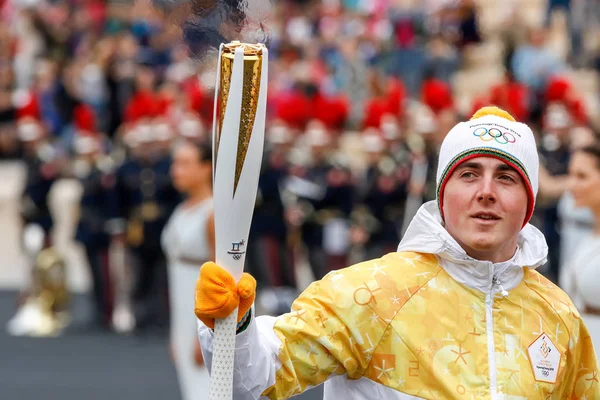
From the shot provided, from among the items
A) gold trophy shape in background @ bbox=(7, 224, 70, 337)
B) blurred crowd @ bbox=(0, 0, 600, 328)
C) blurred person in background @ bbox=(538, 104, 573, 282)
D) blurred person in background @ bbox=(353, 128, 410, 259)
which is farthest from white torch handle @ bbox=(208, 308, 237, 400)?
blurred person in background @ bbox=(353, 128, 410, 259)

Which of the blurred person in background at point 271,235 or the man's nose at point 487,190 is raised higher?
the man's nose at point 487,190

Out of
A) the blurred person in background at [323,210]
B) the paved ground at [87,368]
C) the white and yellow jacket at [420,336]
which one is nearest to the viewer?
the white and yellow jacket at [420,336]

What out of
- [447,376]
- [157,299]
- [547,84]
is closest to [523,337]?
[447,376]

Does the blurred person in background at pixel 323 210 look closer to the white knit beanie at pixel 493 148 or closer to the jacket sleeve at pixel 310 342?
the white knit beanie at pixel 493 148

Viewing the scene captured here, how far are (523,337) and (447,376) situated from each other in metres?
0.18

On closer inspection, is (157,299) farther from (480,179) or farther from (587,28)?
(480,179)

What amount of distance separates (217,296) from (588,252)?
259 centimetres

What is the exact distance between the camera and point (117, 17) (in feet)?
41.3

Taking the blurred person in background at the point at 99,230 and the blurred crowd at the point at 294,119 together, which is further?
the blurred person in background at the point at 99,230

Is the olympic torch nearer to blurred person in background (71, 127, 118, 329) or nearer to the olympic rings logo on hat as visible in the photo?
the olympic rings logo on hat

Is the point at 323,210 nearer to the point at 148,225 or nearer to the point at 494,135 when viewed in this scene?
the point at 148,225

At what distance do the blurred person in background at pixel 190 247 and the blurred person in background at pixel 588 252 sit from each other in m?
1.56

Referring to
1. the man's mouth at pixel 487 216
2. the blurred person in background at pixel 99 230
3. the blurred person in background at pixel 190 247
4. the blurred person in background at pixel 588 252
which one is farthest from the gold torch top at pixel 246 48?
the blurred person in background at pixel 99 230

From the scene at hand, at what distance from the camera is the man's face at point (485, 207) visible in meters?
2.58
